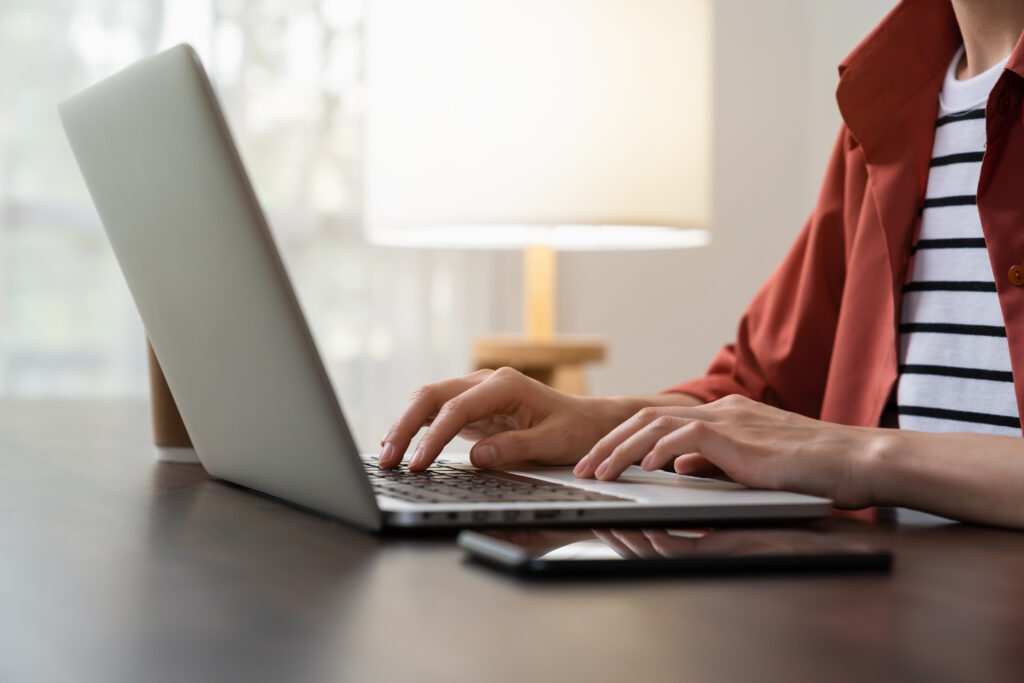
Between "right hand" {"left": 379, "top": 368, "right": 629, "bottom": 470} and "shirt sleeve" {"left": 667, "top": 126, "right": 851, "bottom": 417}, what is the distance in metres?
0.39

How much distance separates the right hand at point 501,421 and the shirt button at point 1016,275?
0.38 meters

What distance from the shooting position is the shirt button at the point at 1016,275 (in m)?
0.97

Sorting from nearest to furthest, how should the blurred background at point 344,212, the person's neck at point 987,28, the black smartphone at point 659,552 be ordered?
the black smartphone at point 659,552
the person's neck at point 987,28
the blurred background at point 344,212

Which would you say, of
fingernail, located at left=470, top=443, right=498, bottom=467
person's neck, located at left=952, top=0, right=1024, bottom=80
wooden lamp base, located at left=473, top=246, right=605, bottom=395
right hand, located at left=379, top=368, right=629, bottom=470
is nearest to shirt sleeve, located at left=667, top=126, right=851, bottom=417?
person's neck, located at left=952, top=0, right=1024, bottom=80

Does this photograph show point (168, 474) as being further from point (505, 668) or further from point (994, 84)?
point (994, 84)

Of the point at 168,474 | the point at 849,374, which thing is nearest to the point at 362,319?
the point at 849,374

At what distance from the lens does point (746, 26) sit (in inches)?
136

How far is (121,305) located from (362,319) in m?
0.63

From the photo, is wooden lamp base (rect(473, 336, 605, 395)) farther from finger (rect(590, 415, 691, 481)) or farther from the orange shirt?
finger (rect(590, 415, 691, 481))

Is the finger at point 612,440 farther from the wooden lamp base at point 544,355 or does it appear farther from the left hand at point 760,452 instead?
the wooden lamp base at point 544,355

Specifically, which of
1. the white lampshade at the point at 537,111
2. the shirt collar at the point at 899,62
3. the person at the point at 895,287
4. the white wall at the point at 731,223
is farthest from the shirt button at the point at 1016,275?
the white wall at the point at 731,223

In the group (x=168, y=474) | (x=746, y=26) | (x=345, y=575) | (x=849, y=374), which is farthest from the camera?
(x=746, y=26)

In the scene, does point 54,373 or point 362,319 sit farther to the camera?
point 362,319

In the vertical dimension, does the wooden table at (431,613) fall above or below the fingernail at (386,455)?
above
